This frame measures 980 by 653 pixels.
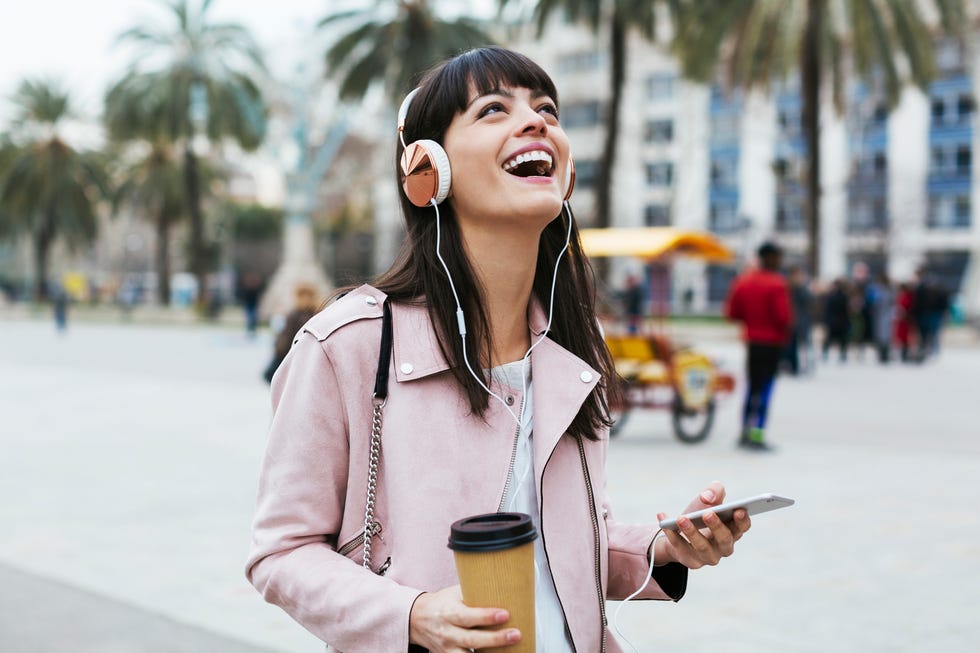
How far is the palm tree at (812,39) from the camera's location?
2083 cm

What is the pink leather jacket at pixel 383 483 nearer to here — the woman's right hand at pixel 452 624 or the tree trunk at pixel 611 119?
the woman's right hand at pixel 452 624

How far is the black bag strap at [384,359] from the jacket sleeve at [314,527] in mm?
55

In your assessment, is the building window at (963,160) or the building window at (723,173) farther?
the building window at (723,173)

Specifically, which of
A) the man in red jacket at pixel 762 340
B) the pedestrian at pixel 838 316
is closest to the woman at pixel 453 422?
the man in red jacket at pixel 762 340

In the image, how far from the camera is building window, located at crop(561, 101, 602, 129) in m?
59.8

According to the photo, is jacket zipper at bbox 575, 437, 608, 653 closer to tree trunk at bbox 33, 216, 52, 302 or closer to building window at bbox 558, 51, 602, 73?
tree trunk at bbox 33, 216, 52, 302

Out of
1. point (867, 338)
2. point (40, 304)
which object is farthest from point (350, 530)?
point (40, 304)

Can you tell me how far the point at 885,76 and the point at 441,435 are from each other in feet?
76.0

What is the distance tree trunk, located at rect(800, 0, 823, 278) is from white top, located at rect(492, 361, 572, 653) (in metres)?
21.0

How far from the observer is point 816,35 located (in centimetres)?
2103

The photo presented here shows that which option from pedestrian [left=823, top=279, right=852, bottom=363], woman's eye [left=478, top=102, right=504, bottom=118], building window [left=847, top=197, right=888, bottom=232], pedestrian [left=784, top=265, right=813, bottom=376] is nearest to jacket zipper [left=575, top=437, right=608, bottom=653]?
woman's eye [left=478, top=102, right=504, bottom=118]

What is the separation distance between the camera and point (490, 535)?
50.3 inches

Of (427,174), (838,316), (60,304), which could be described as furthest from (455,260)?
(60,304)

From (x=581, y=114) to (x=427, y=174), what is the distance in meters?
60.7
